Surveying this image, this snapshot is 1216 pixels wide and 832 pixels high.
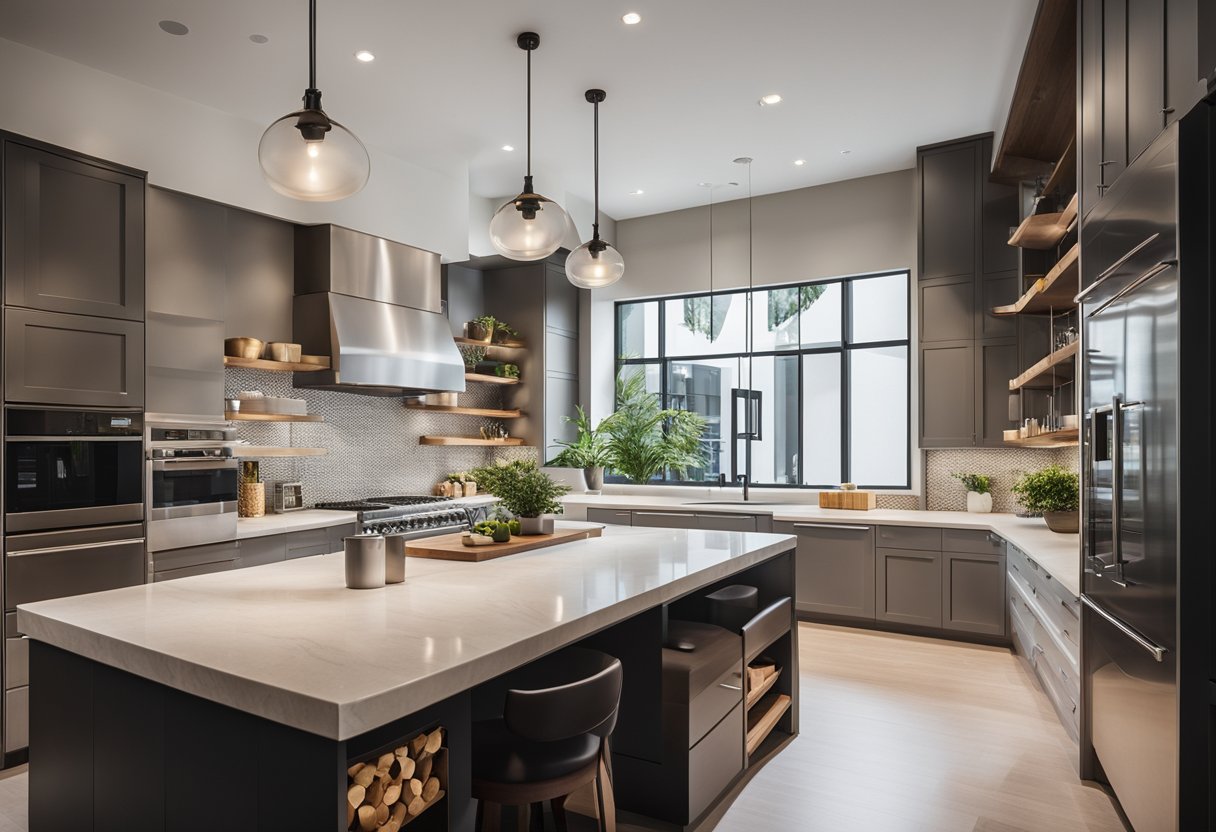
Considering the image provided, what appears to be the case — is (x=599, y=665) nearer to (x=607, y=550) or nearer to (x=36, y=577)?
(x=607, y=550)

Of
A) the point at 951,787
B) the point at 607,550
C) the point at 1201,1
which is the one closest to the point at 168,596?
the point at 607,550

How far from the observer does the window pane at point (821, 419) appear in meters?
6.45

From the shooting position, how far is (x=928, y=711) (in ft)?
12.4

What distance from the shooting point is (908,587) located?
515 centimetres

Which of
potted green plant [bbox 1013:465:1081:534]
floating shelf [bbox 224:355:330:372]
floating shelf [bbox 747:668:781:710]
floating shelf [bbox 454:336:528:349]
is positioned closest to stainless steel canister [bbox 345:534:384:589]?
floating shelf [bbox 747:668:781:710]

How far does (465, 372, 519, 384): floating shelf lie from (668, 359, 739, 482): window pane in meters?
1.57

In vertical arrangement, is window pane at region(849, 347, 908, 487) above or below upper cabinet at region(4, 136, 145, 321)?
below

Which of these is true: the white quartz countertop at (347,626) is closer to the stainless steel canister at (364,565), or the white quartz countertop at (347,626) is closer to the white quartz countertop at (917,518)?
the stainless steel canister at (364,565)

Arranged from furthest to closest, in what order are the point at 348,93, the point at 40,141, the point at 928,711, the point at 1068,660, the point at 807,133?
the point at 807,133
the point at 348,93
the point at 928,711
the point at 40,141
the point at 1068,660

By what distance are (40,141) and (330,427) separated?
2.57m

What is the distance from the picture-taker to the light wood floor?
8.86 ft

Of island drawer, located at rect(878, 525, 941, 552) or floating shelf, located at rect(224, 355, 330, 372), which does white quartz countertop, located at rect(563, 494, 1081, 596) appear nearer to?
island drawer, located at rect(878, 525, 941, 552)

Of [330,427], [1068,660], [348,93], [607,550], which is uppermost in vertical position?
[348,93]

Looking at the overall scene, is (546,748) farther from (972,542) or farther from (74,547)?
(972,542)
